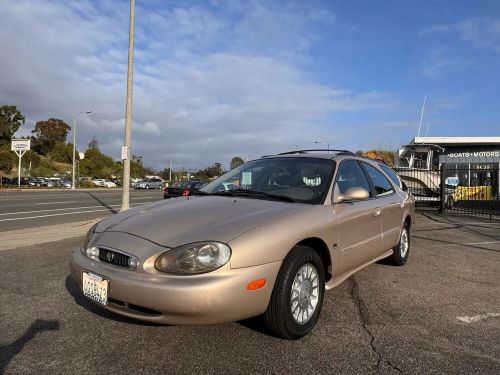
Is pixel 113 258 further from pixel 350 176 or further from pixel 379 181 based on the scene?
pixel 379 181

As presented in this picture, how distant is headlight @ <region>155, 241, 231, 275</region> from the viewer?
299cm

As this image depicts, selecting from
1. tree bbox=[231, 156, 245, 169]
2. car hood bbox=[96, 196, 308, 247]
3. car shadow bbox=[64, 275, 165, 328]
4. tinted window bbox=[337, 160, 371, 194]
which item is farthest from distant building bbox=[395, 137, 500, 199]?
car shadow bbox=[64, 275, 165, 328]

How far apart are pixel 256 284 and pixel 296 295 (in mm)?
521

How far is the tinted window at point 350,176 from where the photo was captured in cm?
454

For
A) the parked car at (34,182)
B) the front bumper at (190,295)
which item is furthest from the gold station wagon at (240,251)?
the parked car at (34,182)

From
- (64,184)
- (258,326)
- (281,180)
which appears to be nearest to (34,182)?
(64,184)

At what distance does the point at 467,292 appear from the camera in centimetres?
498

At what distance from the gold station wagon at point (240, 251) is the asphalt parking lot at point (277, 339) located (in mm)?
308

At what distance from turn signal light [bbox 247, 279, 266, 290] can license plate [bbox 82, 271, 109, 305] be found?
105 cm

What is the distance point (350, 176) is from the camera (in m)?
4.87

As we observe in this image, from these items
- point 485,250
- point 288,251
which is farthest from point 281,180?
point 485,250

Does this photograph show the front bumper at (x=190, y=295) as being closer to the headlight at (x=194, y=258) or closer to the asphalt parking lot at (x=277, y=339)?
the headlight at (x=194, y=258)

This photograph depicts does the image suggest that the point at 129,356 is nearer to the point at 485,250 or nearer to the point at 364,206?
the point at 364,206

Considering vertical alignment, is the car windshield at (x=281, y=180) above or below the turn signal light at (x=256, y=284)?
above
